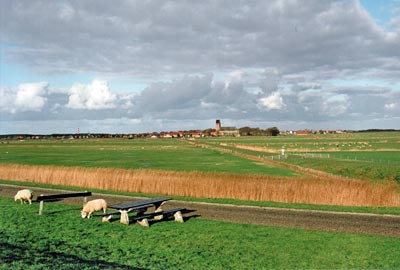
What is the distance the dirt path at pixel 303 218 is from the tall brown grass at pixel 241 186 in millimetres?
4121

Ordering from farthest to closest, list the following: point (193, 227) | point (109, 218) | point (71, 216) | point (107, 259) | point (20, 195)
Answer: point (20, 195) < point (71, 216) < point (109, 218) < point (193, 227) < point (107, 259)

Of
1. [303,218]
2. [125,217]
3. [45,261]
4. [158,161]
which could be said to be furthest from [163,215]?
[158,161]

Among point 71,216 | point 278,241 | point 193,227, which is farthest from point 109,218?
point 278,241

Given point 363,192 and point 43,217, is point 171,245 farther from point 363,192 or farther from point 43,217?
point 363,192

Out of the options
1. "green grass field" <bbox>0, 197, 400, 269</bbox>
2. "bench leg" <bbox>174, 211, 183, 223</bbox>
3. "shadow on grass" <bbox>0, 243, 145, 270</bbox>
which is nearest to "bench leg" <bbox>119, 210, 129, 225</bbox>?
"green grass field" <bbox>0, 197, 400, 269</bbox>

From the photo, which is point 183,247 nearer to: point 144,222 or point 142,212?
point 144,222

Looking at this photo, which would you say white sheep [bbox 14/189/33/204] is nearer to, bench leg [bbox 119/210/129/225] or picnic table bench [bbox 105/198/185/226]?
picnic table bench [bbox 105/198/185/226]

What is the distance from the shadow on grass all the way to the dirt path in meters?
7.64

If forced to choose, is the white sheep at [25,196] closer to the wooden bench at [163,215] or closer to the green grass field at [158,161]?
the wooden bench at [163,215]

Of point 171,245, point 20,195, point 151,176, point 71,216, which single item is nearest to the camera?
point 171,245

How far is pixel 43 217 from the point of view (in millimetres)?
18422

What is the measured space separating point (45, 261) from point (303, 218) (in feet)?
36.2

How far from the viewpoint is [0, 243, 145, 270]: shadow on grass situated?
35.5 ft

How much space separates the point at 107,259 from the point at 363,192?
1677cm
